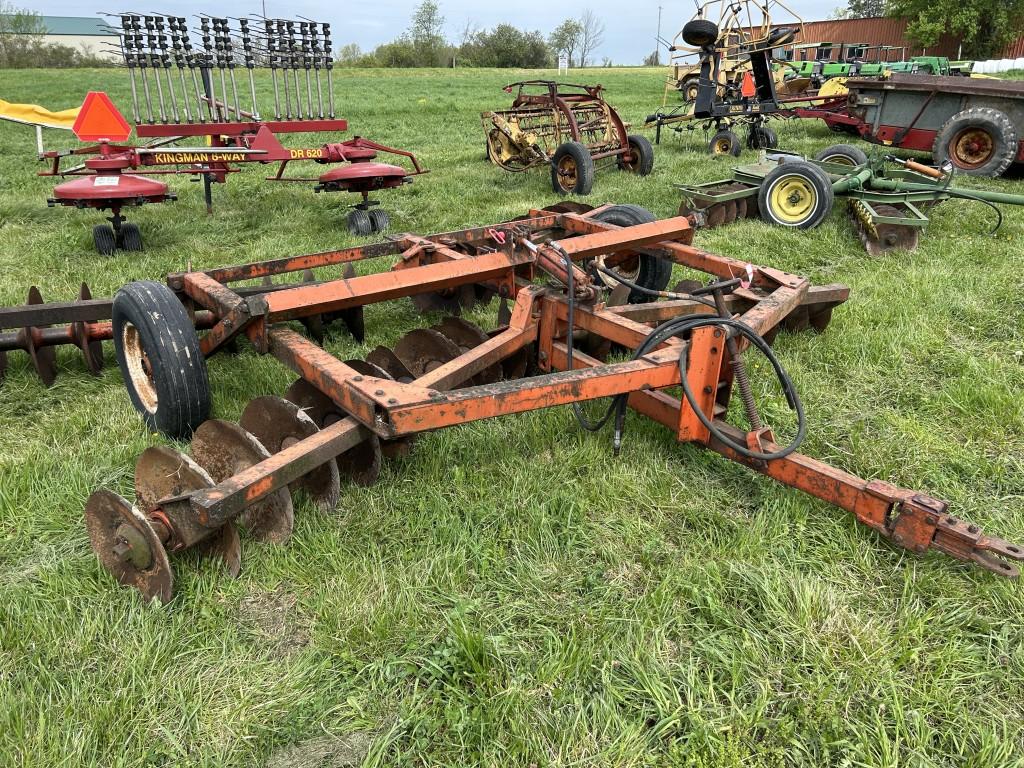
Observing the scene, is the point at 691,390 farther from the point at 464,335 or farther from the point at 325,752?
the point at 325,752

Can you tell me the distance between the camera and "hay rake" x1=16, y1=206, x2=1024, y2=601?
7.84 ft

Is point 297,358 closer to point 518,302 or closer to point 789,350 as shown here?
point 518,302

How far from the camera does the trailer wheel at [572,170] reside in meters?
8.74

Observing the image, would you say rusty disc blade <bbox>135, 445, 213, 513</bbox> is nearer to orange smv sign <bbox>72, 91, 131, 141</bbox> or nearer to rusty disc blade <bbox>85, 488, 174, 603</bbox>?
rusty disc blade <bbox>85, 488, 174, 603</bbox>

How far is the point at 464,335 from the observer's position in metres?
3.83

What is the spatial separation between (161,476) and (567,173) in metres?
7.56

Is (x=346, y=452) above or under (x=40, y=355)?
under

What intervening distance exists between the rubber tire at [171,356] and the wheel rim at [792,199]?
19.3 ft

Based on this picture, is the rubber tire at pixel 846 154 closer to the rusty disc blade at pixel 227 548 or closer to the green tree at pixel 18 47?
the rusty disc blade at pixel 227 548

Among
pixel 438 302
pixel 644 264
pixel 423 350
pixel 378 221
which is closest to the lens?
pixel 423 350

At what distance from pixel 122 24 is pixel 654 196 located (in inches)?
237

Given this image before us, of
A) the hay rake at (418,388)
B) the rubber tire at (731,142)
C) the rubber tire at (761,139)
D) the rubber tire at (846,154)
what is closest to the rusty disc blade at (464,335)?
the hay rake at (418,388)

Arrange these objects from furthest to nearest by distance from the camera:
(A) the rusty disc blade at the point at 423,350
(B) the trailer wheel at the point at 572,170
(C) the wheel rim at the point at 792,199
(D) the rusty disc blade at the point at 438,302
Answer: (B) the trailer wheel at the point at 572,170 → (C) the wheel rim at the point at 792,199 → (D) the rusty disc blade at the point at 438,302 → (A) the rusty disc blade at the point at 423,350

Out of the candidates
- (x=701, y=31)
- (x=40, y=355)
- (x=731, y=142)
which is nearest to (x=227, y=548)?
(x=40, y=355)
